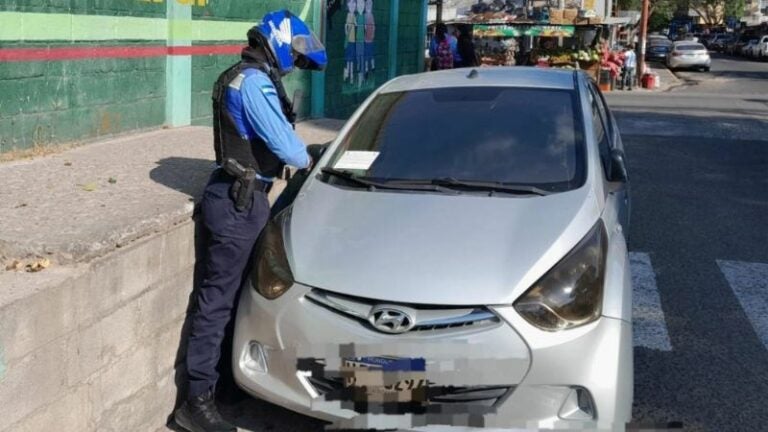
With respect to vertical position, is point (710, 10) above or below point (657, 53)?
above

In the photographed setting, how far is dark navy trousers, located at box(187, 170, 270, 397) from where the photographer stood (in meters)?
4.20

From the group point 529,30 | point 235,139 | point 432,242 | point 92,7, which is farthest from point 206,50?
point 529,30

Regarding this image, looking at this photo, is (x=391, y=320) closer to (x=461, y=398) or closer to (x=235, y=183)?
(x=461, y=398)

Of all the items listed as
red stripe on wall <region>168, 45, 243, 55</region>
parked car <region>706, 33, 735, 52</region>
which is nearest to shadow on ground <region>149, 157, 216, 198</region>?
red stripe on wall <region>168, 45, 243, 55</region>

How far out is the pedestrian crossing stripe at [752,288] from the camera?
19.0 ft

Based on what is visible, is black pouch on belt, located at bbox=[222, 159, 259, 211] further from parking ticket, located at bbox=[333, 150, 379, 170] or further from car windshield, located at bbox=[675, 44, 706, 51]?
car windshield, located at bbox=[675, 44, 706, 51]

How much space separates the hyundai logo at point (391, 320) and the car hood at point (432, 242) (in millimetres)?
50

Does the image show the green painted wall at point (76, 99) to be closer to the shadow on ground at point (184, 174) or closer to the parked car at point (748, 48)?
the shadow on ground at point (184, 174)

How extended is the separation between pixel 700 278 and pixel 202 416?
417 centimetres

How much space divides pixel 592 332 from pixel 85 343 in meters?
2.01

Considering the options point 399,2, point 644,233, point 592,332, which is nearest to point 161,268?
point 592,332

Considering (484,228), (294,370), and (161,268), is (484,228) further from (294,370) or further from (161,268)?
(161,268)

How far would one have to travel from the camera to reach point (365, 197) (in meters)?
4.43

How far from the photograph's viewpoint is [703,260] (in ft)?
23.8
